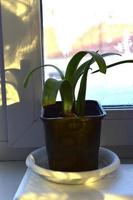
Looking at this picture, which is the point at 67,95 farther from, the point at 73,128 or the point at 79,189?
the point at 79,189

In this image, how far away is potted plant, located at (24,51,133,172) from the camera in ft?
2.51

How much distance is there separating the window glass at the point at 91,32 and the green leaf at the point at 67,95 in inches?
8.3

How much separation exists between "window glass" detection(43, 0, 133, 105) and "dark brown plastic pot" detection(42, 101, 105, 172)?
21cm

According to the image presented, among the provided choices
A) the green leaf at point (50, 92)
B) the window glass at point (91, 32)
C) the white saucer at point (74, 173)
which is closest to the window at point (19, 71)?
the window glass at point (91, 32)

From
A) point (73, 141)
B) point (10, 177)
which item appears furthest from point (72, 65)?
point (10, 177)

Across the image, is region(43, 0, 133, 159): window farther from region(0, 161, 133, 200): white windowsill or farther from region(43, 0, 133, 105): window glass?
region(0, 161, 133, 200): white windowsill

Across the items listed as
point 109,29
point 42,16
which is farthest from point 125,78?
point 42,16

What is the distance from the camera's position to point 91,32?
0.98 metres

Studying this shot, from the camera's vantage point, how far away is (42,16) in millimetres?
960

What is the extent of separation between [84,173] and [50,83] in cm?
18

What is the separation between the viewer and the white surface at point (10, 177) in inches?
34.9

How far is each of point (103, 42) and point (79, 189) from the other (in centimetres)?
37

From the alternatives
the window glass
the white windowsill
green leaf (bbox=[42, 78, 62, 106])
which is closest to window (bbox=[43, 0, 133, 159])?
the window glass

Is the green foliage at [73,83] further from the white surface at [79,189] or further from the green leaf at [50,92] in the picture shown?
the white surface at [79,189]
